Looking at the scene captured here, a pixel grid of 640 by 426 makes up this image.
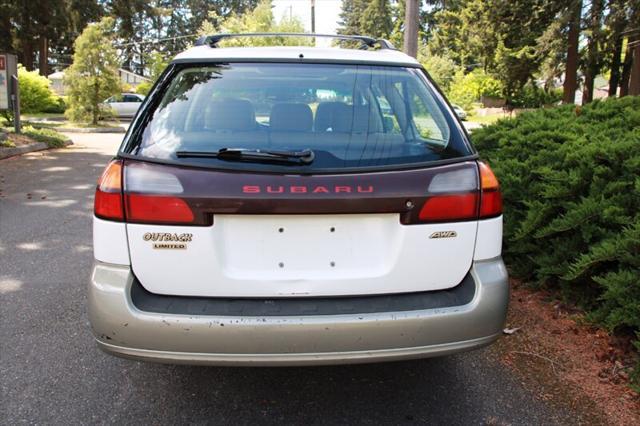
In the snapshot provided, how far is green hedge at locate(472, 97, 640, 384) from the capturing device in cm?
298

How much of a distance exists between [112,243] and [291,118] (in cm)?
95

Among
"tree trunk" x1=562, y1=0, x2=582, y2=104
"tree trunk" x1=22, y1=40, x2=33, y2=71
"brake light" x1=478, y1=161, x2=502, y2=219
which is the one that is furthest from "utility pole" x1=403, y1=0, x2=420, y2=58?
"tree trunk" x1=22, y1=40, x2=33, y2=71

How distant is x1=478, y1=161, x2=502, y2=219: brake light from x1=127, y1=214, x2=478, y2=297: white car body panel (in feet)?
0.48

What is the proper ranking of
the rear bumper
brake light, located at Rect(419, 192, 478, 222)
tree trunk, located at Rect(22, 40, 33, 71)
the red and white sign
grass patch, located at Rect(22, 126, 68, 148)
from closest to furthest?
the rear bumper, brake light, located at Rect(419, 192, 478, 222), the red and white sign, grass patch, located at Rect(22, 126, 68, 148), tree trunk, located at Rect(22, 40, 33, 71)

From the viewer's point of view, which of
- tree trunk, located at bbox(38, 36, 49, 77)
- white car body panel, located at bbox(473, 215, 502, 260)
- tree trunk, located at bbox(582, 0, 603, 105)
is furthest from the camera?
tree trunk, located at bbox(38, 36, 49, 77)

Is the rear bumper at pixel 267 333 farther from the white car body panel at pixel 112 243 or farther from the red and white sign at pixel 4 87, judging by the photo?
the red and white sign at pixel 4 87

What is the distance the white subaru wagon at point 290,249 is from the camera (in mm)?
2158

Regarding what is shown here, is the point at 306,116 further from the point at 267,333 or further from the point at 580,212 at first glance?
the point at 580,212

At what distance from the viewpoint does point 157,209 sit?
2.18 meters

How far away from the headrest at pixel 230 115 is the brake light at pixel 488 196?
3.43 feet

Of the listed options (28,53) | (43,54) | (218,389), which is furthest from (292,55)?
(43,54)

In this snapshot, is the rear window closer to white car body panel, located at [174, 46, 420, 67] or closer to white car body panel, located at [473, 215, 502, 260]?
white car body panel, located at [174, 46, 420, 67]

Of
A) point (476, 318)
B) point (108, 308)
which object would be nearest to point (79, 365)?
point (108, 308)

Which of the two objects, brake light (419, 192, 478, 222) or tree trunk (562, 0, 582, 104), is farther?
tree trunk (562, 0, 582, 104)
